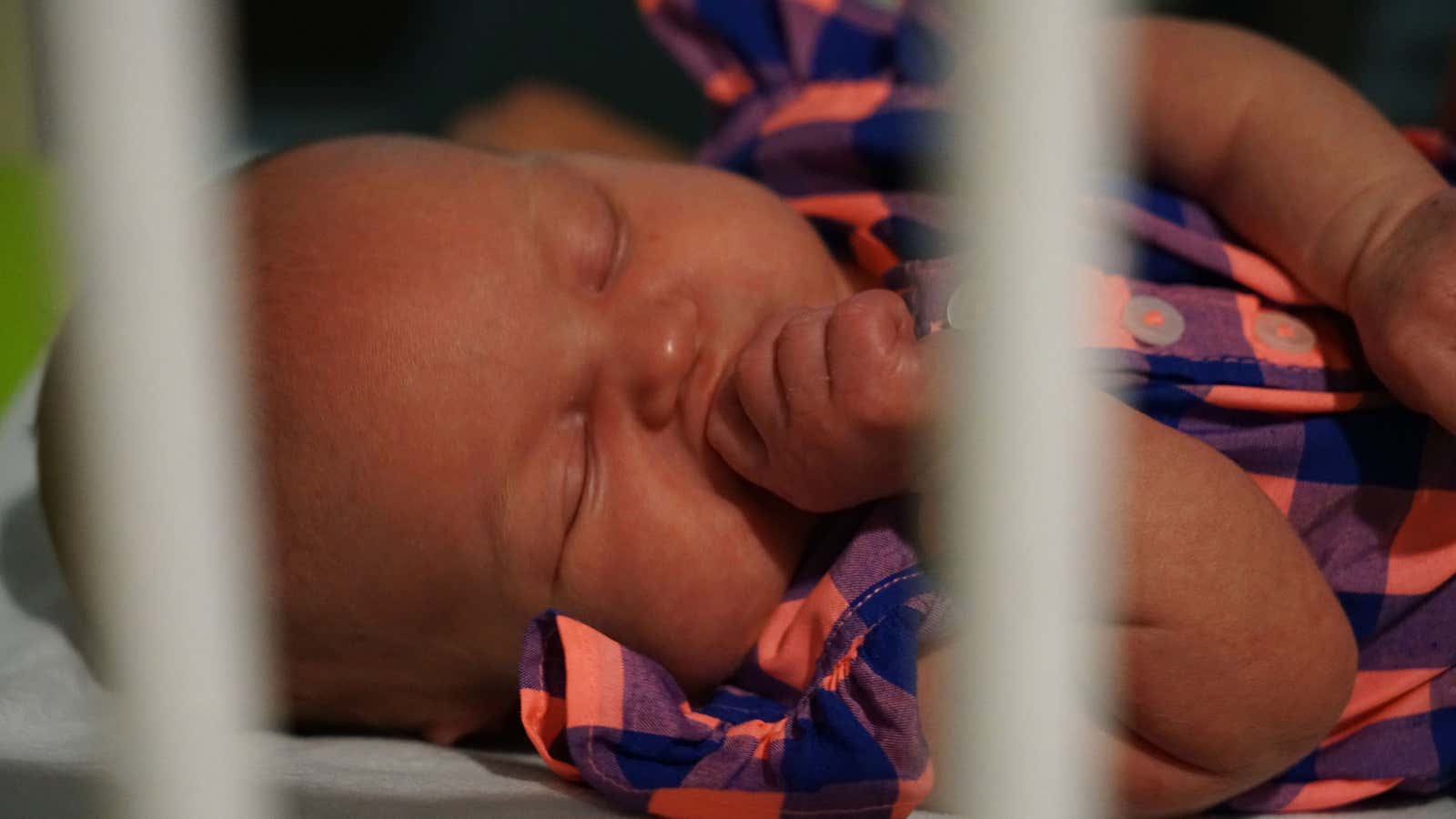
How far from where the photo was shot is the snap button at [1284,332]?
708 millimetres

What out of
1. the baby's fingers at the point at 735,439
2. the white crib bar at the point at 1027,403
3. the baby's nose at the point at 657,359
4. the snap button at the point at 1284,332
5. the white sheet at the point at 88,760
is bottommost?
the white sheet at the point at 88,760

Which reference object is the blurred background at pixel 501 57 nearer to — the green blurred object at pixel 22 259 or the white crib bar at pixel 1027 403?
the green blurred object at pixel 22 259

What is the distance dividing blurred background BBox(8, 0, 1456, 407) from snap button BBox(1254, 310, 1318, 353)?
65 cm

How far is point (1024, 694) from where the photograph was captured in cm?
31

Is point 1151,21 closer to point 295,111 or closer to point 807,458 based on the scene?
point 807,458

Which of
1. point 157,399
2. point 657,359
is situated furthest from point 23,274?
point 157,399

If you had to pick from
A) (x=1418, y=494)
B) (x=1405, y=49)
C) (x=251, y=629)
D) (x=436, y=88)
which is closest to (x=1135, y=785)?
(x=1418, y=494)

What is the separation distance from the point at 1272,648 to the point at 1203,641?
0.12 ft

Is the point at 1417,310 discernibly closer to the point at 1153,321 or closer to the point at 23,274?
the point at 1153,321

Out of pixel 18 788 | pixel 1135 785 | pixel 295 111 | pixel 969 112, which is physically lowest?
pixel 1135 785

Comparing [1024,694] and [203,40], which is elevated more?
[203,40]

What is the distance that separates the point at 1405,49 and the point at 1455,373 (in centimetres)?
81

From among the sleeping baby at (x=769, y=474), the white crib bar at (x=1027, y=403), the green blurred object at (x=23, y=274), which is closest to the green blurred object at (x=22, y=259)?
the green blurred object at (x=23, y=274)

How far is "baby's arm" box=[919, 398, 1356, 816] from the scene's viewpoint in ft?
1.85
